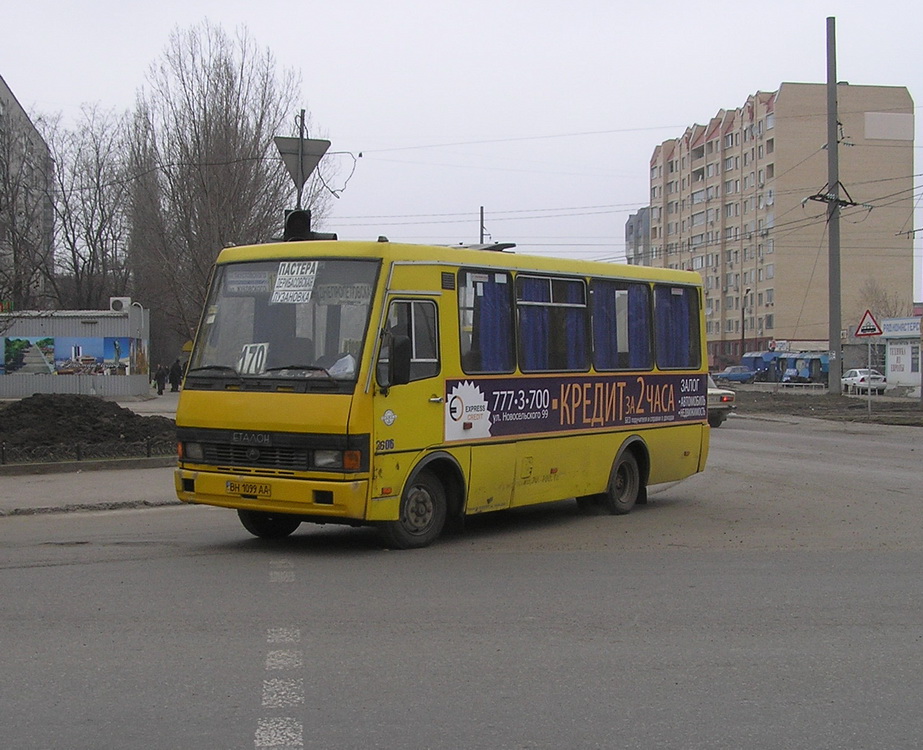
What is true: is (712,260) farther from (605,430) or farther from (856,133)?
(605,430)

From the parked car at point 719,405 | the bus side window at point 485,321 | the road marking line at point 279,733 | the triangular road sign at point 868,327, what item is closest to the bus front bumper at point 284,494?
the bus side window at point 485,321

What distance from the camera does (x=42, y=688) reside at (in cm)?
592

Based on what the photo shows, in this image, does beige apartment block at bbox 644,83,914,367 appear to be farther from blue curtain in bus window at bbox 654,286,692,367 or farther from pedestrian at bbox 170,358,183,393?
blue curtain in bus window at bbox 654,286,692,367

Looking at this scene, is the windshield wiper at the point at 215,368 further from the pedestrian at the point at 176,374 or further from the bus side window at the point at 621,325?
the pedestrian at the point at 176,374

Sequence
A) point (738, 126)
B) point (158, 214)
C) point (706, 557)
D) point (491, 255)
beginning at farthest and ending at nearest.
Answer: point (738, 126) < point (158, 214) < point (491, 255) < point (706, 557)

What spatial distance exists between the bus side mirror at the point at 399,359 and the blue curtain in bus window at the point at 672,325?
5.24 meters

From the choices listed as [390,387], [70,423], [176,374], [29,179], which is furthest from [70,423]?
[29,179]

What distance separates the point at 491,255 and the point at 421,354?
1580 mm

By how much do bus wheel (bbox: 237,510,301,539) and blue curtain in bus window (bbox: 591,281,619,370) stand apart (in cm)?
408

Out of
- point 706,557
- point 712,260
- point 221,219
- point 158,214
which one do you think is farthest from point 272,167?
point 712,260

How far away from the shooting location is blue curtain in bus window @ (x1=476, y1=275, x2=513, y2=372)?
1160cm

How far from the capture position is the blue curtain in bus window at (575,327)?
12883 mm

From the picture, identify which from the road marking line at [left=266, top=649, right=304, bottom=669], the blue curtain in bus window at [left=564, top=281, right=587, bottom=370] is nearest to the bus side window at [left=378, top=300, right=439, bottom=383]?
the blue curtain in bus window at [left=564, top=281, right=587, bottom=370]

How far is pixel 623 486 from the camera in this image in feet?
46.1
